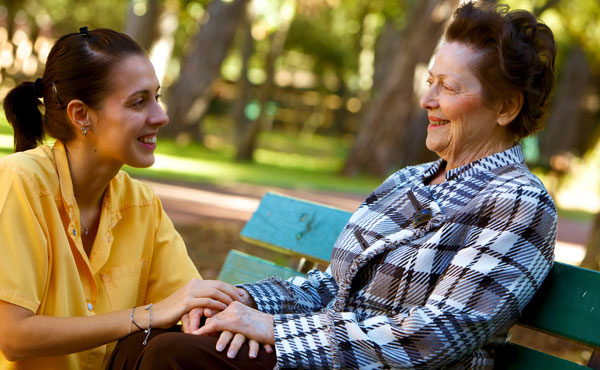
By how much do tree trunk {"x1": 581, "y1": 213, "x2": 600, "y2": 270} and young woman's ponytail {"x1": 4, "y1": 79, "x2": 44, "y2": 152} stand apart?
452 cm

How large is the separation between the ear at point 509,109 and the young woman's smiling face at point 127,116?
3.87 feet

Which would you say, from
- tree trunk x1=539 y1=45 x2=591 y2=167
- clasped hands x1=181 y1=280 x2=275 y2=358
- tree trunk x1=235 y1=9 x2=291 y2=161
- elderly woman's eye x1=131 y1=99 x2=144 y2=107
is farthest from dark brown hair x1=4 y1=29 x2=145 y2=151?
tree trunk x1=539 y1=45 x2=591 y2=167

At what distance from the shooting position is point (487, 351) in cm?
256

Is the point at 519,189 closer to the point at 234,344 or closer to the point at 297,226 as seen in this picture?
the point at 234,344

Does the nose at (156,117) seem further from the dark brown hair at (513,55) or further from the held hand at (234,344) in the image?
the dark brown hair at (513,55)

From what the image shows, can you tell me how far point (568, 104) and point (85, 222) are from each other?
83.8 feet

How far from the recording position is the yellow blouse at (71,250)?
245 cm

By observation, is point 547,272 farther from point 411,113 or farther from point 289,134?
point 289,134

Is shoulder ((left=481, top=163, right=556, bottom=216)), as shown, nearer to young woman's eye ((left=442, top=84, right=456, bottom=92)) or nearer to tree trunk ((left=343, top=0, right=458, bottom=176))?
young woman's eye ((left=442, top=84, right=456, bottom=92))

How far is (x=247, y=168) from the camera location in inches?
641

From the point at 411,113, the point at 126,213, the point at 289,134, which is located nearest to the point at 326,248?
the point at 126,213

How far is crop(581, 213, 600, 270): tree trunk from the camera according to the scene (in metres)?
6.08

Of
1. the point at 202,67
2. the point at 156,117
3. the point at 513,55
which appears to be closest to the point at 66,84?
the point at 156,117

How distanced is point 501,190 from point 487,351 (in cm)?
52
